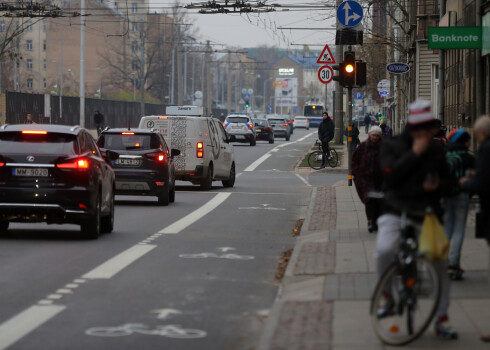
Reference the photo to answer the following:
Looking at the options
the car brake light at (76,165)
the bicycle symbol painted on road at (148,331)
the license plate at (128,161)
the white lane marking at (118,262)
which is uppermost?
the car brake light at (76,165)

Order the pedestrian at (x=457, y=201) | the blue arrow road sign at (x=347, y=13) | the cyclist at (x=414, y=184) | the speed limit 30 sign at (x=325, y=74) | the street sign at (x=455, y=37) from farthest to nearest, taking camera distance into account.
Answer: the speed limit 30 sign at (x=325, y=74)
the blue arrow road sign at (x=347, y=13)
the street sign at (x=455, y=37)
the pedestrian at (x=457, y=201)
the cyclist at (x=414, y=184)

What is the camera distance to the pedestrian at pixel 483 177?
25.5 ft

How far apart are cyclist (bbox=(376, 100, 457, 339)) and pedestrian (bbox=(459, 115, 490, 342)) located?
194mm

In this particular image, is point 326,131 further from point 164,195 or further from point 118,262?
point 118,262

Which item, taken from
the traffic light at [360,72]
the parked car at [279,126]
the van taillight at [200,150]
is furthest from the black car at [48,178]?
the parked car at [279,126]

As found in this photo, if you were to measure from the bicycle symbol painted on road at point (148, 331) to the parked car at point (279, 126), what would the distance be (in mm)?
68666

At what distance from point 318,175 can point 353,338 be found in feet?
94.4

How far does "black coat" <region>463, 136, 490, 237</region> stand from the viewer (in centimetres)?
778

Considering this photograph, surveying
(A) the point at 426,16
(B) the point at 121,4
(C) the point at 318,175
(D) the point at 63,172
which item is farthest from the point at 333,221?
(B) the point at 121,4

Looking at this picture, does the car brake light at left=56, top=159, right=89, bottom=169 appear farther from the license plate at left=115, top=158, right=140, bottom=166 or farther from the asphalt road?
the license plate at left=115, top=158, right=140, bottom=166

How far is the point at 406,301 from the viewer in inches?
296

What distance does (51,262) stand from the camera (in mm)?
12828

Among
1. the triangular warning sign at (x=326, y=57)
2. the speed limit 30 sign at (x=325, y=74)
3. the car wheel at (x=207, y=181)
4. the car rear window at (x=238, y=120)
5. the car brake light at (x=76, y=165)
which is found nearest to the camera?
the car brake light at (x=76, y=165)

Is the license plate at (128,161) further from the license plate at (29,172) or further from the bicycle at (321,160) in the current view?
the bicycle at (321,160)
